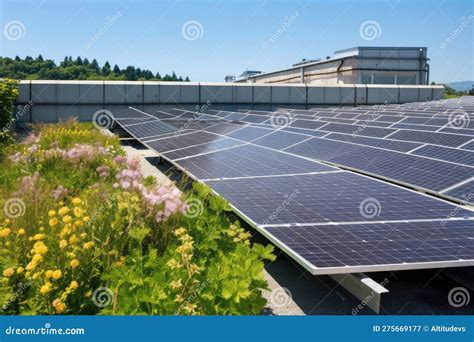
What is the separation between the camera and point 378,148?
15.1 meters

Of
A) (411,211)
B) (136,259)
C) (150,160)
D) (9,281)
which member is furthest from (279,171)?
(150,160)

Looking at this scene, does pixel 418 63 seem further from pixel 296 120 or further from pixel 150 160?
pixel 150 160

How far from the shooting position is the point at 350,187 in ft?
32.6

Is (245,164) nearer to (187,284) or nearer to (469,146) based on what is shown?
(469,146)
